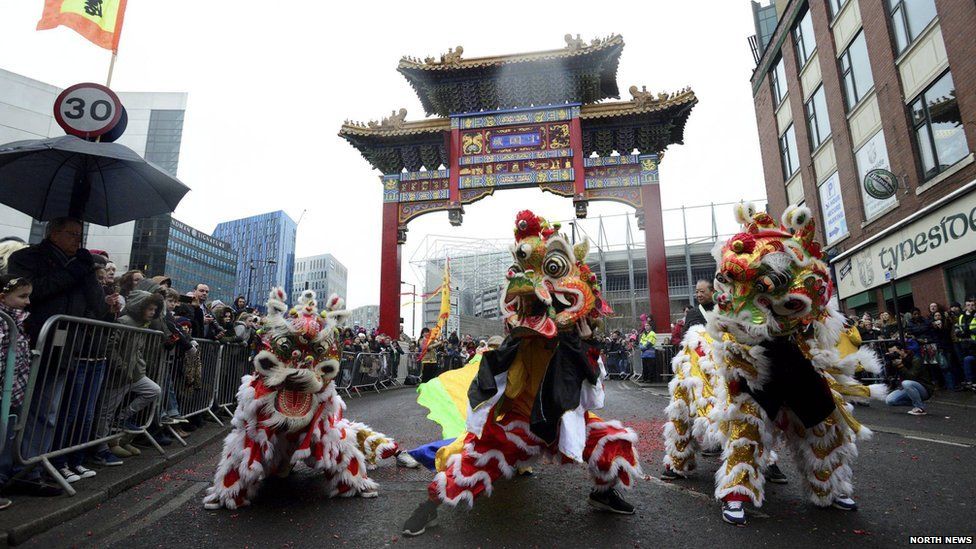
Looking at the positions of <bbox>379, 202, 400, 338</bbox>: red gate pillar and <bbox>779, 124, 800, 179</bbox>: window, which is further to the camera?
<bbox>779, 124, 800, 179</bbox>: window

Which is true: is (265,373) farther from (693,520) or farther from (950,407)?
(950,407)

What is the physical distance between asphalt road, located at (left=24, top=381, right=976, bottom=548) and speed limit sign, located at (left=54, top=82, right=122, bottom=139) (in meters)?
2.91

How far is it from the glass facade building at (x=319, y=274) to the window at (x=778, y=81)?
47417mm

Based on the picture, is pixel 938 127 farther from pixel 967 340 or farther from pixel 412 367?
pixel 412 367

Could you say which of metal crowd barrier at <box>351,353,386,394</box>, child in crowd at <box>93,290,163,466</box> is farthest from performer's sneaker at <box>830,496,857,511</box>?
metal crowd barrier at <box>351,353,386,394</box>

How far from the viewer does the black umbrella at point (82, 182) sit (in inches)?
148

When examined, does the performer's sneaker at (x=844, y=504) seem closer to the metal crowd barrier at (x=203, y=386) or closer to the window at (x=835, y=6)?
the metal crowd barrier at (x=203, y=386)

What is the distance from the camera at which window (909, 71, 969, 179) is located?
10.7 meters

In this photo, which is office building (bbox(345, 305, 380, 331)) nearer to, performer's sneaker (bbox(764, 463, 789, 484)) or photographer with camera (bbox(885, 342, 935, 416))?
photographer with camera (bbox(885, 342, 935, 416))

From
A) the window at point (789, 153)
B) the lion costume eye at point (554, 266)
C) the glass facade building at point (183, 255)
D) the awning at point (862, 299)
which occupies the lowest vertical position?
the lion costume eye at point (554, 266)

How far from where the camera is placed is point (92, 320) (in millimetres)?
3674

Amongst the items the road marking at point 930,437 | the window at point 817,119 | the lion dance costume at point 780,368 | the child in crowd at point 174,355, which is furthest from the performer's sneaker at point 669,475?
the window at point 817,119

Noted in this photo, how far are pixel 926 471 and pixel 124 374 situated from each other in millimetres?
6544

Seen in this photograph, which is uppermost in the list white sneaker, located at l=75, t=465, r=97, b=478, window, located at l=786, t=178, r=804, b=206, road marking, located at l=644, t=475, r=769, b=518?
window, located at l=786, t=178, r=804, b=206
